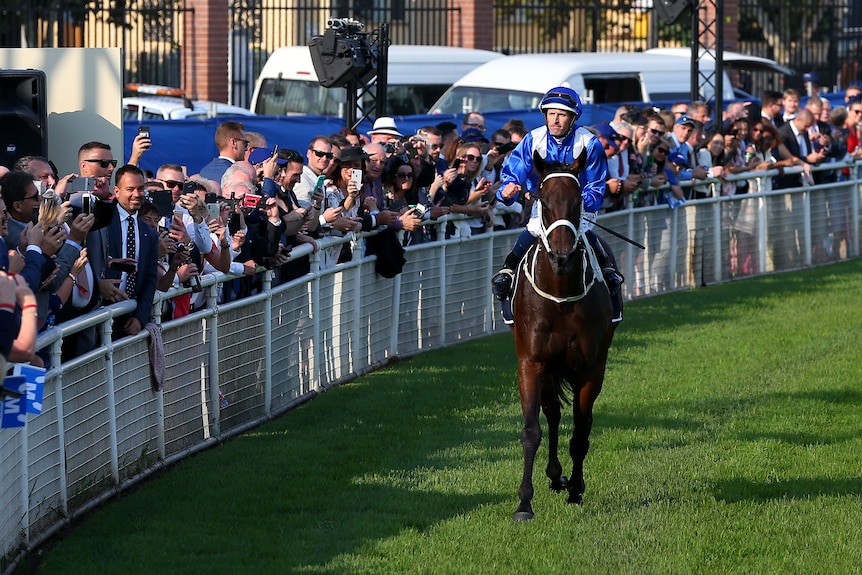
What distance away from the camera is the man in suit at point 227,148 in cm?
1206

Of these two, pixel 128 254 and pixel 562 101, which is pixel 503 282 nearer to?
pixel 562 101

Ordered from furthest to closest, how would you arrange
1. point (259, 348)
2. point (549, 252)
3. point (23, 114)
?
point (23, 114), point (259, 348), point (549, 252)

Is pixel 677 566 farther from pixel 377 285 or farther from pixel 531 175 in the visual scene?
pixel 377 285

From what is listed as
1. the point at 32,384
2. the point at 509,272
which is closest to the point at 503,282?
the point at 509,272

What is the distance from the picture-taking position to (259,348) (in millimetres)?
10773

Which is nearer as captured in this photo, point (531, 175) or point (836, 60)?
point (531, 175)

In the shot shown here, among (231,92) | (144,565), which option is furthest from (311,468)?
(231,92)

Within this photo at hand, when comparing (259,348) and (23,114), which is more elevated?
(23,114)

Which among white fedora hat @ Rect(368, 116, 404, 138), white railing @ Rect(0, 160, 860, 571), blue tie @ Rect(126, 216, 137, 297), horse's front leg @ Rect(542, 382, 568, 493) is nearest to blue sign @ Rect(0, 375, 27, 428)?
white railing @ Rect(0, 160, 860, 571)

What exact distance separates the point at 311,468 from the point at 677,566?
8.60 feet

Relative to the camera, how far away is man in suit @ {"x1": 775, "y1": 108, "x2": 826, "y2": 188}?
68.5ft

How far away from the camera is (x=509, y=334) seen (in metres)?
15.1

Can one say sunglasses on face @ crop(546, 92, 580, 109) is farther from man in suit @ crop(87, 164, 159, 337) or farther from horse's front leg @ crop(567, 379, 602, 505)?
man in suit @ crop(87, 164, 159, 337)

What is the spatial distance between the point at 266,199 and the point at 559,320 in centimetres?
331
